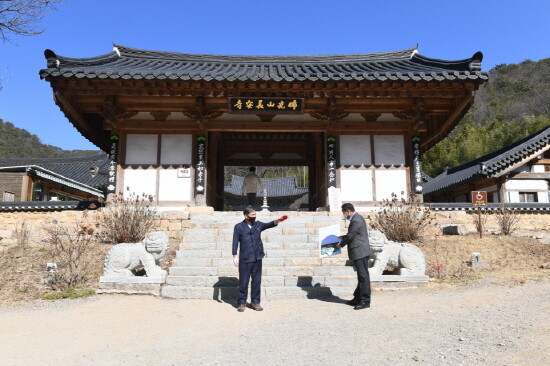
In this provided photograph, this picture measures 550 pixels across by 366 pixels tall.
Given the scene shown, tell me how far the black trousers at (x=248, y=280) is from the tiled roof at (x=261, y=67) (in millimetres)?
5489

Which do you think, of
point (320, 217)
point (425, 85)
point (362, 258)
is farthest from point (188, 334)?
point (425, 85)

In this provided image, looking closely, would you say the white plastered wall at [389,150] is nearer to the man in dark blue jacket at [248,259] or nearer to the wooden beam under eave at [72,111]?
the man in dark blue jacket at [248,259]

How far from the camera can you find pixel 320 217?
9688 millimetres

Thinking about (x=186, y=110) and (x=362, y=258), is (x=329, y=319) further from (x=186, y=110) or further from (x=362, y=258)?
(x=186, y=110)

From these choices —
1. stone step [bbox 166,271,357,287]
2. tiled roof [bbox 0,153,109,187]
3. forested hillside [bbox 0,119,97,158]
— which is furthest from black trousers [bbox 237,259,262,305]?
forested hillside [bbox 0,119,97,158]

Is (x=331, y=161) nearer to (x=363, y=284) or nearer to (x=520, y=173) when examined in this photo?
(x=363, y=284)

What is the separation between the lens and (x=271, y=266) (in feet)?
23.4

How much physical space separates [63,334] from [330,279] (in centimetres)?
394

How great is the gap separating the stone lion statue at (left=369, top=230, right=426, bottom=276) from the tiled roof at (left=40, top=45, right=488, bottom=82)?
182 inches

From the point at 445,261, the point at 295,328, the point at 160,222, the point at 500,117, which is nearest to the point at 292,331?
the point at 295,328

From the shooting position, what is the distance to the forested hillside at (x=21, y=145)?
177 ft

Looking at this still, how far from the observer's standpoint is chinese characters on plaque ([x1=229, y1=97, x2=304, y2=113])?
1059cm

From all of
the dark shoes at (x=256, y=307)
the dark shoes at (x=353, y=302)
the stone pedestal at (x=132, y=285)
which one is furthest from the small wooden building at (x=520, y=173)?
the stone pedestal at (x=132, y=285)

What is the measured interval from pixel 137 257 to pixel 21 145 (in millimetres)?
61367
